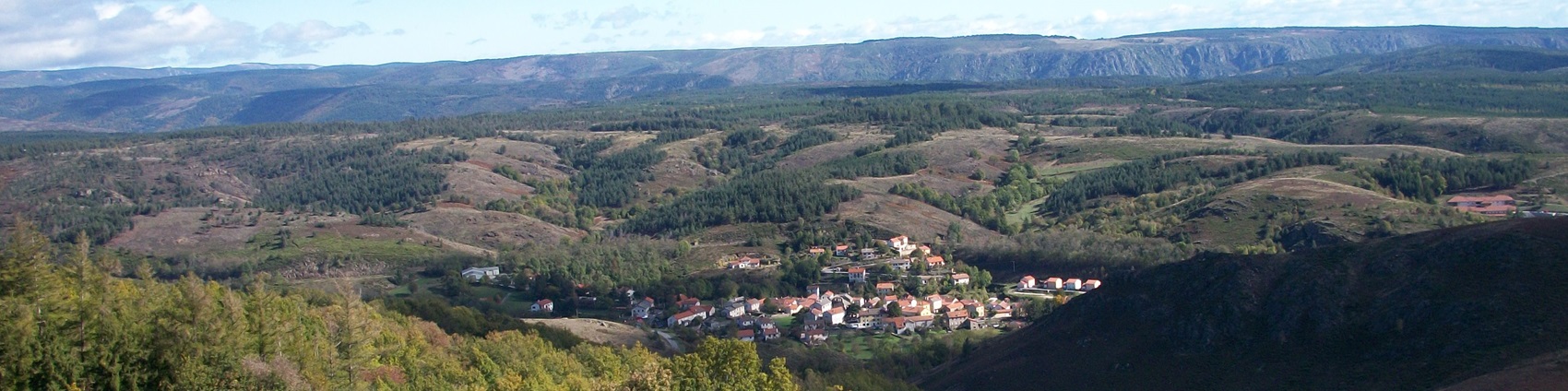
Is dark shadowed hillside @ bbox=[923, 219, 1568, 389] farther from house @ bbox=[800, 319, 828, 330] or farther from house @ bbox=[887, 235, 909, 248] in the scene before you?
house @ bbox=[887, 235, 909, 248]

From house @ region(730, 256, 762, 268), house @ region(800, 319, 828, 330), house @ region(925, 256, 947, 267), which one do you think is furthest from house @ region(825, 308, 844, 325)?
house @ region(730, 256, 762, 268)

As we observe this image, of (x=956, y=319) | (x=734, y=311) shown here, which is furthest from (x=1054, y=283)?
(x=734, y=311)

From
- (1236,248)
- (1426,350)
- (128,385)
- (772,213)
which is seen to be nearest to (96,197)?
(772,213)

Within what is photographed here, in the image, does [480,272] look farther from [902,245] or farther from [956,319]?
[956,319]

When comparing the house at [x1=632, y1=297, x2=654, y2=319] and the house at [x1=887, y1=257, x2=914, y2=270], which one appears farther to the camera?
the house at [x1=887, y1=257, x2=914, y2=270]

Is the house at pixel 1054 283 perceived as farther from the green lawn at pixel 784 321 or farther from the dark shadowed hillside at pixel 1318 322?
the dark shadowed hillside at pixel 1318 322
